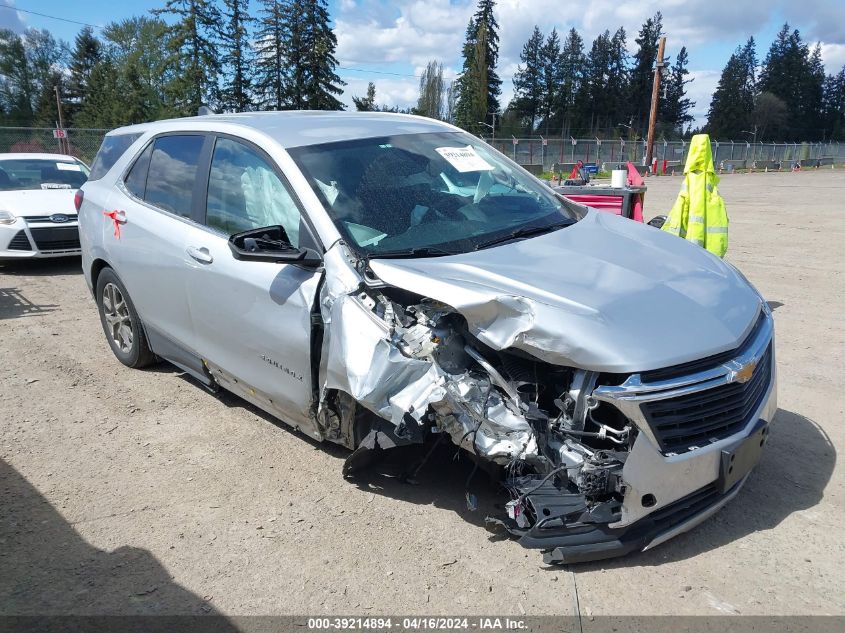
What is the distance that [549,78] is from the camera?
95.3 meters

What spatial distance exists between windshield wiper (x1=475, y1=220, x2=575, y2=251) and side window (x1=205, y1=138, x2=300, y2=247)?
980 mm

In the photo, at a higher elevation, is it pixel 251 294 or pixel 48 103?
pixel 48 103

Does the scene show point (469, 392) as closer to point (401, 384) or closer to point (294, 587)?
point (401, 384)

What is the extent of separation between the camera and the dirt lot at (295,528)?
8.86 feet

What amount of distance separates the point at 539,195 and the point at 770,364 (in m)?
1.70

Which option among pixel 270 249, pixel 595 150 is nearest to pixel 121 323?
pixel 270 249

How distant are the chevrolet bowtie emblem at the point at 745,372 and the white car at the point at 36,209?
8640 millimetres

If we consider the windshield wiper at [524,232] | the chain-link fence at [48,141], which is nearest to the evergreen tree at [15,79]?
the chain-link fence at [48,141]

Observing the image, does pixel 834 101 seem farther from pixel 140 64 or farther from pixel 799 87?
pixel 140 64

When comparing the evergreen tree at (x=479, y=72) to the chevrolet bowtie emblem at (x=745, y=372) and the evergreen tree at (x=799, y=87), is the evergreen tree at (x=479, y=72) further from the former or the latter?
the chevrolet bowtie emblem at (x=745, y=372)

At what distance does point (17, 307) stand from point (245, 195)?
479cm

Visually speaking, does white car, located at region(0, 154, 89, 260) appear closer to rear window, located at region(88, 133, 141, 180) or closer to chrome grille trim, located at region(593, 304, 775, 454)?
rear window, located at region(88, 133, 141, 180)

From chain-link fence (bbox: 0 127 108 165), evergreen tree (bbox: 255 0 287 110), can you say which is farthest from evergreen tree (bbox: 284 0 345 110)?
chain-link fence (bbox: 0 127 108 165)

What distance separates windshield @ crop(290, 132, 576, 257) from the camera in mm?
3361
